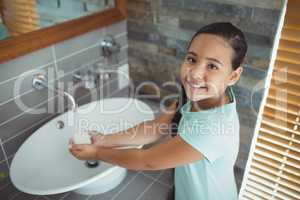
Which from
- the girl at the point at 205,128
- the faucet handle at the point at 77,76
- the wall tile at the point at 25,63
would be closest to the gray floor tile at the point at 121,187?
the girl at the point at 205,128

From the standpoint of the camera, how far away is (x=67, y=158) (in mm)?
1202

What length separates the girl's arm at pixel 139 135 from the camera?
1.07m

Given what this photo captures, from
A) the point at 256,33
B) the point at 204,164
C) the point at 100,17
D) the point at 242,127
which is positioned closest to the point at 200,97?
the point at 204,164

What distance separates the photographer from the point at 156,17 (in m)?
1.33

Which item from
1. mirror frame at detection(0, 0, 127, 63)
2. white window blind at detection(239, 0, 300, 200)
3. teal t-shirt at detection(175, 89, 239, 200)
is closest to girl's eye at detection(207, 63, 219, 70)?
teal t-shirt at detection(175, 89, 239, 200)

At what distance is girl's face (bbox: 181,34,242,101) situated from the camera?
71 centimetres

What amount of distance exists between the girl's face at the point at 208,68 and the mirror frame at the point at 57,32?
0.60 meters

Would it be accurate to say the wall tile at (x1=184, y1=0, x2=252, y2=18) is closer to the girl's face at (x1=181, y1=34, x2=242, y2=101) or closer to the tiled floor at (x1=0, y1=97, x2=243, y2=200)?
the girl's face at (x1=181, y1=34, x2=242, y2=101)

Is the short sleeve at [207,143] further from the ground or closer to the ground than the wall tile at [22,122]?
further from the ground

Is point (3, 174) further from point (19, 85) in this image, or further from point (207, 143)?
point (207, 143)

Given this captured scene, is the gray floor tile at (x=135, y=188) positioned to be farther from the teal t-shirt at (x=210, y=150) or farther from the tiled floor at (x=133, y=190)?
the teal t-shirt at (x=210, y=150)

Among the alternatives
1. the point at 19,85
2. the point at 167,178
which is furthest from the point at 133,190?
the point at 19,85

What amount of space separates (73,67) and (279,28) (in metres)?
0.86

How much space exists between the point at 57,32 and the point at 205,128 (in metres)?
0.74
